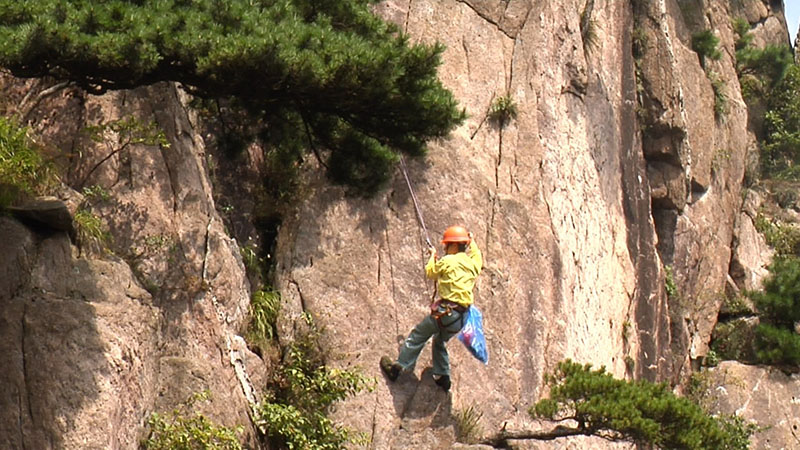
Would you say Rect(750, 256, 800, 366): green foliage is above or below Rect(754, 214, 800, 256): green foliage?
below

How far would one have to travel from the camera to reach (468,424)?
53.7ft

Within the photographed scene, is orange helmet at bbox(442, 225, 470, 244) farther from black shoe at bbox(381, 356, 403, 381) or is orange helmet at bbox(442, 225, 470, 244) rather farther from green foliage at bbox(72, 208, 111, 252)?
green foliage at bbox(72, 208, 111, 252)

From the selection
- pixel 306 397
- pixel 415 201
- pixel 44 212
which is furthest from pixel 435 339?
pixel 44 212

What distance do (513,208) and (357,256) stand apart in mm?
2514

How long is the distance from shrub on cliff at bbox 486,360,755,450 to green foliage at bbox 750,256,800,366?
8914mm

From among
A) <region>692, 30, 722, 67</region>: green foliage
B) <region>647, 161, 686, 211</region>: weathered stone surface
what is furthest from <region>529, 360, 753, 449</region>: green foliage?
<region>692, 30, 722, 67</region>: green foliage

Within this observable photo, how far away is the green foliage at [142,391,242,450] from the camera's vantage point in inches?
520

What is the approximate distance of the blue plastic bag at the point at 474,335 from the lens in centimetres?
1588

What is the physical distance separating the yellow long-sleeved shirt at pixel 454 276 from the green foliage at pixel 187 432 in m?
3.10

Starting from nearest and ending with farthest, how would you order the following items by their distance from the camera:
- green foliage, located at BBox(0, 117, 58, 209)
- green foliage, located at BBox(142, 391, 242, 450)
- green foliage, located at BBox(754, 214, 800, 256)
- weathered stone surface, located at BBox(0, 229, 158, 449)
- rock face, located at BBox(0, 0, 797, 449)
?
1. weathered stone surface, located at BBox(0, 229, 158, 449)
2. green foliage, located at BBox(0, 117, 58, 209)
3. rock face, located at BBox(0, 0, 797, 449)
4. green foliage, located at BBox(142, 391, 242, 450)
5. green foliage, located at BBox(754, 214, 800, 256)

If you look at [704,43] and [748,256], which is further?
[748,256]

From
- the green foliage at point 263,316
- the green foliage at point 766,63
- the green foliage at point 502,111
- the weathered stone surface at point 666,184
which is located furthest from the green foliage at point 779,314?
the green foliage at point 263,316

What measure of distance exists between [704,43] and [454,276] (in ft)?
46.1

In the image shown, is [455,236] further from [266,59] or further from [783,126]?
[783,126]
